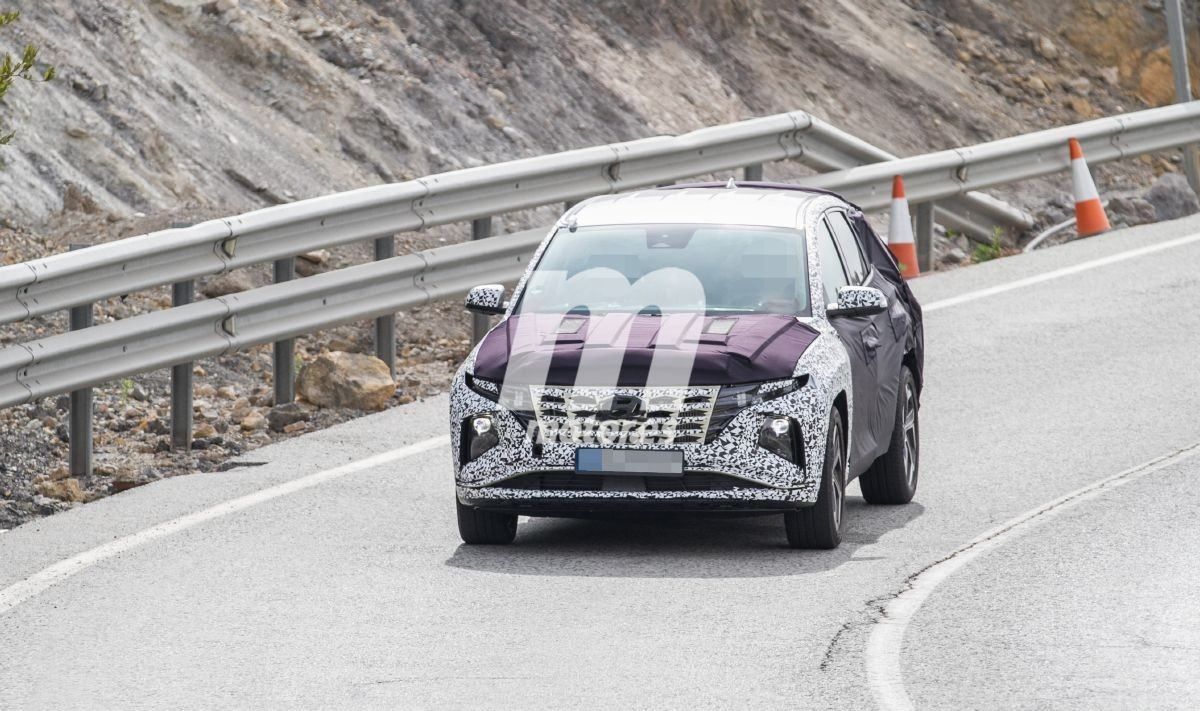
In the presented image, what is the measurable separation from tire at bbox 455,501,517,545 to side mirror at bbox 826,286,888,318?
5.90 ft

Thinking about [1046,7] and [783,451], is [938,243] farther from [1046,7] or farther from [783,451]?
[783,451]

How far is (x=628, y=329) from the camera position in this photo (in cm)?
947

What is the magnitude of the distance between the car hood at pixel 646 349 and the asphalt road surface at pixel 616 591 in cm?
84

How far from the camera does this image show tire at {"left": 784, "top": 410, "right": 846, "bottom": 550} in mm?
9305

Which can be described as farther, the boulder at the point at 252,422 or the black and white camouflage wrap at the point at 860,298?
the boulder at the point at 252,422

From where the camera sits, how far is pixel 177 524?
10078 millimetres

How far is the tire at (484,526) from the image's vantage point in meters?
9.59

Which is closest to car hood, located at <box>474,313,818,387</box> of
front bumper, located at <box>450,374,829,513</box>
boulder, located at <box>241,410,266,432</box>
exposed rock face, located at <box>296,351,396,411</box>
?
front bumper, located at <box>450,374,829,513</box>

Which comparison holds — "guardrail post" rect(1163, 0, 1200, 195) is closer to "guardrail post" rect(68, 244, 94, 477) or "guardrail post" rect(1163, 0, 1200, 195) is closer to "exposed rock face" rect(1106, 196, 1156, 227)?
Result: "exposed rock face" rect(1106, 196, 1156, 227)

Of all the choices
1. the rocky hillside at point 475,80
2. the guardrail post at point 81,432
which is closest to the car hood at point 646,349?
the guardrail post at point 81,432

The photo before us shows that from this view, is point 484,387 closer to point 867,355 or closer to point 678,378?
point 678,378

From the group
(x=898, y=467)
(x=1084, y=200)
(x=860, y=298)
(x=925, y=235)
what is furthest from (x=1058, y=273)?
(x=860, y=298)

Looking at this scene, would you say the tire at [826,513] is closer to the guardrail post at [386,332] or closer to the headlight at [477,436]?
the headlight at [477,436]

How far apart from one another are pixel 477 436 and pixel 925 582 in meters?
2.08
